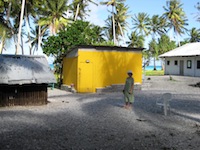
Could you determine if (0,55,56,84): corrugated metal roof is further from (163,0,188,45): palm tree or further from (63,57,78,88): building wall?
(163,0,188,45): palm tree

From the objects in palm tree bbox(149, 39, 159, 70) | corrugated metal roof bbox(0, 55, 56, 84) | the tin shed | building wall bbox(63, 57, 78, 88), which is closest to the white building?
building wall bbox(63, 57, 78, 88)

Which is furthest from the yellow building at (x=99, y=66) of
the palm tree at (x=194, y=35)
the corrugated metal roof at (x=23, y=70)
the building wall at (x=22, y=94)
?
the palm tree at (x=194, y=35)

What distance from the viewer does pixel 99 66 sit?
68.2 feet

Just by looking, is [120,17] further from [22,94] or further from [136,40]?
[22,94]

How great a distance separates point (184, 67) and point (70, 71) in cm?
2199

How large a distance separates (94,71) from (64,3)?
20852 millimetres

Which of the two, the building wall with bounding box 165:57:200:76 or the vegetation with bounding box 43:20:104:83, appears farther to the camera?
the building wall with bounding box 165:57:200:76

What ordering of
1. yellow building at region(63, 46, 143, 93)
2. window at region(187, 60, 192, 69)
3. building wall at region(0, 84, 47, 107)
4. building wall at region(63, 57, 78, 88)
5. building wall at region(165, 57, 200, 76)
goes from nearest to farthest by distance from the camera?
building wall at region(0, 84, 47, 107), yellow building at region(63, 46, 143, 93), building wall at region(63, 57, 78, 88), building wall at region(165, 57, 200, 76), window at region(187, 60, 192, 69)

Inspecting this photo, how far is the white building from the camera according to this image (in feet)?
120

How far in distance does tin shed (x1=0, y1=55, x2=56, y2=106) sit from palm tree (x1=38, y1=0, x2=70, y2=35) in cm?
2464

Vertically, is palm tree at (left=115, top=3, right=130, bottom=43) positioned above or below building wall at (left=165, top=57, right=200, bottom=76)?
above

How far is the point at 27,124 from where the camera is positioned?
9.19 meters

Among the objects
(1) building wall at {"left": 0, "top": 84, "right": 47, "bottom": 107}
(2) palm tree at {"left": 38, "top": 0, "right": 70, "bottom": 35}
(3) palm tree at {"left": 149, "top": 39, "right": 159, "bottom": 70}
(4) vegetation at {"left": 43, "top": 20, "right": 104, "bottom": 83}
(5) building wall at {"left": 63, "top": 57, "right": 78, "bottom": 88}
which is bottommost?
(1) building wall at {"left": 0, "top": 84, "right": 47, "bottom": 107}

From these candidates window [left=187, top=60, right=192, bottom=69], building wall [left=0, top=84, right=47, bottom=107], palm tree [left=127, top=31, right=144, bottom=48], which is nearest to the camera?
building wall [left=0, top=84, right=47, bottom=107]
